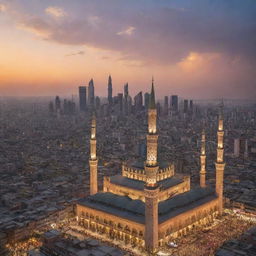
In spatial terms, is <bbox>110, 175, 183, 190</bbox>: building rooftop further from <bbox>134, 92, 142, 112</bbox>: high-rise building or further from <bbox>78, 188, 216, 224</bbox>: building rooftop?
<bbox>134, 92, 142, 112</bbox>: high-rise building

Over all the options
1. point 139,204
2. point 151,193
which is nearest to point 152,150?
point 151,193

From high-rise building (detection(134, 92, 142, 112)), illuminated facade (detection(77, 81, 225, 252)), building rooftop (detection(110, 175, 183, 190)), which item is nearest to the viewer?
illuminated facade (detection(77, 81, 225, 252))

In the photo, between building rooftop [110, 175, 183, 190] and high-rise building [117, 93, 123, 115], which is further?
high-rise building [117, 93, 123, 115]

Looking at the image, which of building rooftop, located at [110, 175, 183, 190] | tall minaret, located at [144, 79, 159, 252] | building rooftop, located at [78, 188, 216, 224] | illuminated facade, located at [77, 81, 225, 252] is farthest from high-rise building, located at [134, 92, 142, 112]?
tall minaret, located at [144, 79, 159, 252]

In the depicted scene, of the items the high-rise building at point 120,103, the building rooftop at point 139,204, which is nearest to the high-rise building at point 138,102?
the high-rise building at point 120,103

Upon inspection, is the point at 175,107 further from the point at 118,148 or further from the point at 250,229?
the point at 250,229

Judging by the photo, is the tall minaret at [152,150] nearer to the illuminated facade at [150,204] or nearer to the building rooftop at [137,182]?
the illuminated facade at [150,204]

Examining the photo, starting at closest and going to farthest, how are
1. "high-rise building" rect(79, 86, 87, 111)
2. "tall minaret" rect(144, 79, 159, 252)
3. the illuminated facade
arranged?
"tall minaret" rect(144, 79, 159, 252) < the illuminated facade < "high-rise building" rect(79, 86, 87, 111)

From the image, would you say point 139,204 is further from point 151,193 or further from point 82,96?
point 82,96
